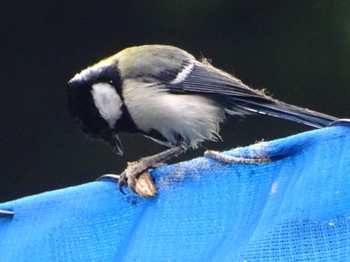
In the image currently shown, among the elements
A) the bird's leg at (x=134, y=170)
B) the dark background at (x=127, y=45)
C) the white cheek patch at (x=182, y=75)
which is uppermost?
the bird's leg at (x=134, y=170)

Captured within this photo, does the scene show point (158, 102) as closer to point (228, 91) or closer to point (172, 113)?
point (172, 113)

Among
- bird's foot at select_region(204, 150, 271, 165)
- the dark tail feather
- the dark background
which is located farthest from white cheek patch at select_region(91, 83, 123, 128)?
the dark background

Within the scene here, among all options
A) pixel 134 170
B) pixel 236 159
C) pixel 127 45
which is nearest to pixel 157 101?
pixel 134 170

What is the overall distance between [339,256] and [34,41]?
101 inches

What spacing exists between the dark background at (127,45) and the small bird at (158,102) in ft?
3.59

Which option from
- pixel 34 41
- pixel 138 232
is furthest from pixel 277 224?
pixel 34 41

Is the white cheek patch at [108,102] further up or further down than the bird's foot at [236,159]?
further down

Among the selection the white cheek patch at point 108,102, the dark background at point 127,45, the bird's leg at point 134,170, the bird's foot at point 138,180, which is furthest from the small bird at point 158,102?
the dark background at point 127,45

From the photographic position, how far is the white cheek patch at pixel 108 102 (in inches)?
97.3

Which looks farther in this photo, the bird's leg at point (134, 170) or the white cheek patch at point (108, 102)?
the white cheek patch at point (108, 102)

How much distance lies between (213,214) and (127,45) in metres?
2.29

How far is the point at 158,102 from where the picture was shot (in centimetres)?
250

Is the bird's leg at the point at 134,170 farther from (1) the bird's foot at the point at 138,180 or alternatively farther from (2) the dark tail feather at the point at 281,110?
(2) the dark tail feather at the point at 281,110

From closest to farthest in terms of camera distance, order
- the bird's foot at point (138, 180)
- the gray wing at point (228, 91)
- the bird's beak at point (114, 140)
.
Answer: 1. the bird's foot at point (138, 180)
2. the gray wing at point (228, 91)
3. the bird's beak at point (114, 140)
